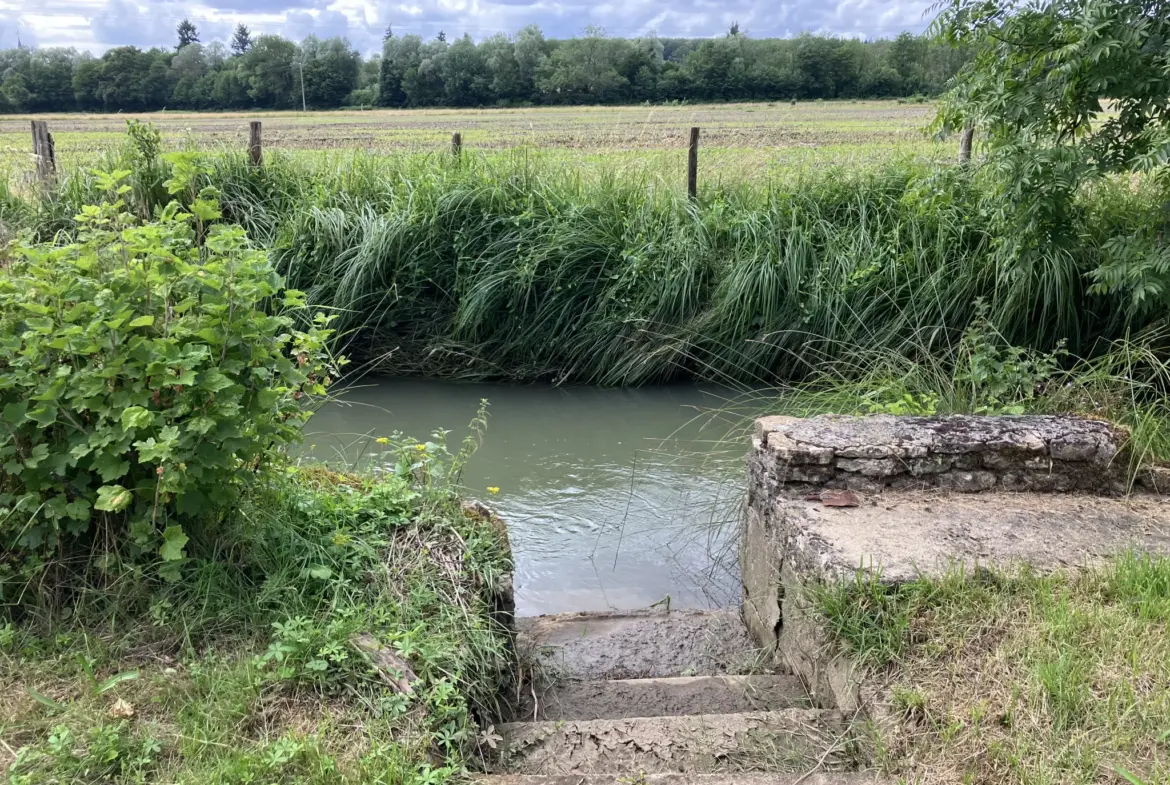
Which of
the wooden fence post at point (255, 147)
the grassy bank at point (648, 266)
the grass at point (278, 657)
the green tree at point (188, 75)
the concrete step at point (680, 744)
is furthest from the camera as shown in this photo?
the green tree at point (188, 75)

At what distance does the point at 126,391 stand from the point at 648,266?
5567 mm

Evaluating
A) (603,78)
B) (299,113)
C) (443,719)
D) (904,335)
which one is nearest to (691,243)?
(904,335)

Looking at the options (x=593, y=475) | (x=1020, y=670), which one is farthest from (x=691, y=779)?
(x=593, y=475)

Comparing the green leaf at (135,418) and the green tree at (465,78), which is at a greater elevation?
the green tree at (465,78)

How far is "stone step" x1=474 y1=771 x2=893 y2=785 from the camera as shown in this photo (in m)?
2.25

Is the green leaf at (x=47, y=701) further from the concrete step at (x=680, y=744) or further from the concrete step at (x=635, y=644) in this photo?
the concrete step at (x=635, y=644)

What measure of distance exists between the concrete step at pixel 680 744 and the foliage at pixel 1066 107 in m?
3.84

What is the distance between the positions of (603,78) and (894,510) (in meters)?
27.1

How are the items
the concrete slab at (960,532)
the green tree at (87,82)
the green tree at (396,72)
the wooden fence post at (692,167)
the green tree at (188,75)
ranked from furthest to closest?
the green tree at (396,72) → the green tree at (188,75) → the green tree at (87,82) → the wooden fence post at (692,167) → the concrete slab at (960,532)

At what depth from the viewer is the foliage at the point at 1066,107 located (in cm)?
485

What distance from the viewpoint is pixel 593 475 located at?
616 centimetres

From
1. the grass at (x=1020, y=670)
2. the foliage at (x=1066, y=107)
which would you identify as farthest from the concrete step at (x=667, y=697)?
the foliage at (x=1066, y=107)

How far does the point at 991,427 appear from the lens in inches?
149

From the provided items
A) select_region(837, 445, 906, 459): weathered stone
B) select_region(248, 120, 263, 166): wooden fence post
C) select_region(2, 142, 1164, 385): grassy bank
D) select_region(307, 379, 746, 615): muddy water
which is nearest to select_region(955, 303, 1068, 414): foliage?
select_region(837, 445, 906, 459): weathered stone
